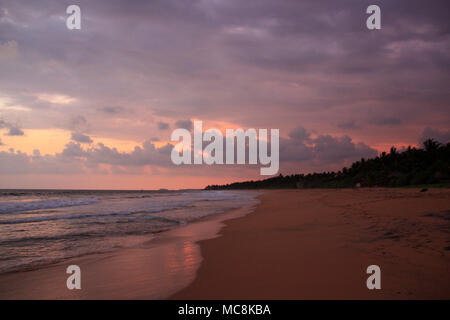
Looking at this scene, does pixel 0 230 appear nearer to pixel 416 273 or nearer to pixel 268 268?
pixel 268 268

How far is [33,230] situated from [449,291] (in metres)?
13.4

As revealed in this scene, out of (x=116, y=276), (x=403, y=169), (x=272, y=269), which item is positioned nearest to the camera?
(x=272, y=269)

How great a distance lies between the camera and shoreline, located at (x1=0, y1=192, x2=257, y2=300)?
432cm

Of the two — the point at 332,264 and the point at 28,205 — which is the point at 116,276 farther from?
the point at 28,205

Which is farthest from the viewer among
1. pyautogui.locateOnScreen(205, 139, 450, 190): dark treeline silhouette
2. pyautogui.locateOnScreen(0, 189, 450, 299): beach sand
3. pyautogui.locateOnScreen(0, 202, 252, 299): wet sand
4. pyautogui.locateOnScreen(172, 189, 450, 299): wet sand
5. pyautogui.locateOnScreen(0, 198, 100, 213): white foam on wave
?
pyautogui.locateOnScreen(205, 139, 450, 190): dark treeline silhouette

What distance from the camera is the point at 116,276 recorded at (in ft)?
16.8

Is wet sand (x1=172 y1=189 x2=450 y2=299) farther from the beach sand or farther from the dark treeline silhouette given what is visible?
the dark treeline silhouette

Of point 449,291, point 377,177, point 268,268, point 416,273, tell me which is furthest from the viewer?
point 377,177

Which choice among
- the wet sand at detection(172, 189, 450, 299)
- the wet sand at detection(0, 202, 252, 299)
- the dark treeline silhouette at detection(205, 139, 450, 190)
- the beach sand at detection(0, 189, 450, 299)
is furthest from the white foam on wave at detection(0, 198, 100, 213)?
the dark treeline silhouette at detection(205, 139, 450, 190)

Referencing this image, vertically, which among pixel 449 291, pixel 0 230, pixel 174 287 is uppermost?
pixel 449 291

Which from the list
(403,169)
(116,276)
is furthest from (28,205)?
(403,169)

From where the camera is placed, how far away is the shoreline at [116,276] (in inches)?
170
